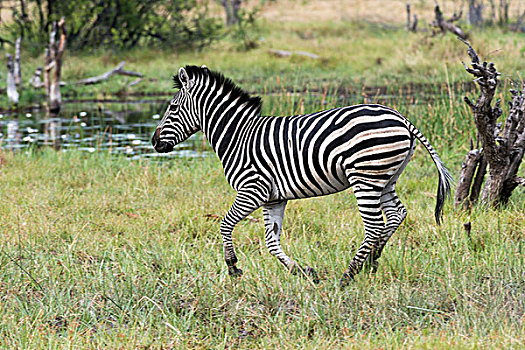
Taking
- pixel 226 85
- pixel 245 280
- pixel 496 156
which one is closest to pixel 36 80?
pixel 226 85

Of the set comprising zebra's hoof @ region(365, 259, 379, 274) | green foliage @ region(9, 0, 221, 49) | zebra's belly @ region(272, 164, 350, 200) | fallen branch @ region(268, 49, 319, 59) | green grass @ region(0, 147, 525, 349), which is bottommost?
green grass @ region(0, 147, 525, 349)

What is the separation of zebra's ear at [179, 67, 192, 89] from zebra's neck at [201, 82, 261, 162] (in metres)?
A: 0.16

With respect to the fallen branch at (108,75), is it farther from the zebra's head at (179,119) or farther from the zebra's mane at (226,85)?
the zebra's mane at (226,85)

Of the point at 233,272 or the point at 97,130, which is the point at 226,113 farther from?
the point at 97,130

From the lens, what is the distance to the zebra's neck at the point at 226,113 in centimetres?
448

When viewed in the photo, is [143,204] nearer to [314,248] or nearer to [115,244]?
[115,244]

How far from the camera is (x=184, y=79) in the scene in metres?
4.55

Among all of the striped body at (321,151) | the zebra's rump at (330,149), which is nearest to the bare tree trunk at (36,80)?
the striped body at (321,151)

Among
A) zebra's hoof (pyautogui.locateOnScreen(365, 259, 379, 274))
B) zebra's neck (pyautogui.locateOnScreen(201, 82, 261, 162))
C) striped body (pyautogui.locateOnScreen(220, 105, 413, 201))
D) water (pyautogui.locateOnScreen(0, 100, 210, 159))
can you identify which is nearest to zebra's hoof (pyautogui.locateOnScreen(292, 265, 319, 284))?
zebra's hoof (pyautogui.locateOnScreen(365, 259, 379, 274))

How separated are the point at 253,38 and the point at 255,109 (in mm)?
20747

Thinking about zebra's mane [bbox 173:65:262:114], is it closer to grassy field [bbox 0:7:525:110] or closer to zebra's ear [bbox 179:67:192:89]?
→ zebra's ear [bbox 179:67:192:89]

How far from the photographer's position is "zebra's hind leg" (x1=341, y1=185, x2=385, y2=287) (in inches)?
155

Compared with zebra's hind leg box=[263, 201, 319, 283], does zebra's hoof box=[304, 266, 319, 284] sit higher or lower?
lower

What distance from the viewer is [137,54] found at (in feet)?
73.0
